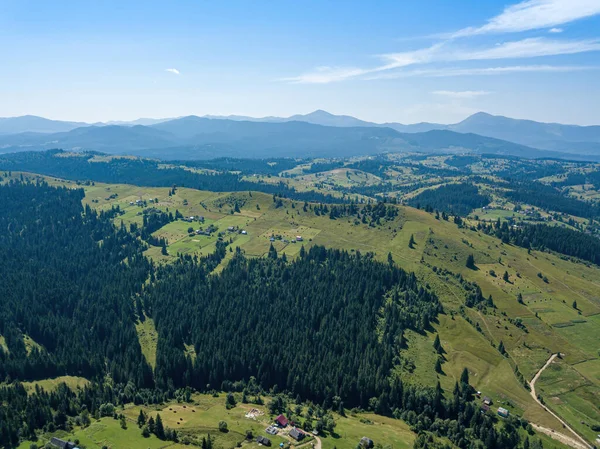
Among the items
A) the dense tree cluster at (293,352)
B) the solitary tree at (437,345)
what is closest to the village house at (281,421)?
the dense tree cluster at (293,352)

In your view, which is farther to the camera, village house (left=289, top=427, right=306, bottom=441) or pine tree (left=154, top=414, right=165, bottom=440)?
village house (left=289, top=427, right=306, bottom=441)

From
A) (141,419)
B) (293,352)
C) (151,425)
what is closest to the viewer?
(151,425)

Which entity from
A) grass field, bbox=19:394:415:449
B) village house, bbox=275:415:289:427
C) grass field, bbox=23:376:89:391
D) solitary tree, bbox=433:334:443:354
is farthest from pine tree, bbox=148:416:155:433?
solitary tree, bbox=433:334:443:354

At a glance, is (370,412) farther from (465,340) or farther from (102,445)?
(102,445)

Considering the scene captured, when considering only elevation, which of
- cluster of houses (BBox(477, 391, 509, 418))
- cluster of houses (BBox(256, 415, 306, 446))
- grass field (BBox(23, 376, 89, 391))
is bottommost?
cluster of houses (BBox(477, 391, 509, 418))

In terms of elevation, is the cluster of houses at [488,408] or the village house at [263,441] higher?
the village house at [263,441]

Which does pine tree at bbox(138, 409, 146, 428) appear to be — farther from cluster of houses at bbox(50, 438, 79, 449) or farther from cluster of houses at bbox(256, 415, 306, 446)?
cluster of houses at bbox(256, 415, 306, 446)

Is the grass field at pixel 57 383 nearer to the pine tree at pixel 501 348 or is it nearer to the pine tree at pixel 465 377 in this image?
the pine tree at pixel 465 377

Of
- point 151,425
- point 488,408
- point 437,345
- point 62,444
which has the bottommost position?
point 488,408

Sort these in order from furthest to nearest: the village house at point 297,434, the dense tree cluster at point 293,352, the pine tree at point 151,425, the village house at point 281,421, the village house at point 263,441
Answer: the dense tree cluster at point 293,352 → the village house at point 281,421 → the pine tree at point 151,425 → the village house at point 297,434 → the village house at point 263,441

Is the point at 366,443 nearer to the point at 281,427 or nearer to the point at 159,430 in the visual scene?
the point at 281,427

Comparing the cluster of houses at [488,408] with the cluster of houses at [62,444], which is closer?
the cluster of houses at [62,444]

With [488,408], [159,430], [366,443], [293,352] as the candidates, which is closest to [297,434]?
[366,443]

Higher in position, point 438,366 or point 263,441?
point 263,441
